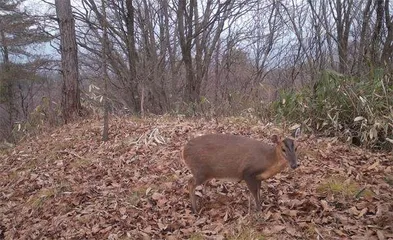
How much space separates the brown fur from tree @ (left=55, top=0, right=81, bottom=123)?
18.4 feet

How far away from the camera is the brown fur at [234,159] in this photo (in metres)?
3.49

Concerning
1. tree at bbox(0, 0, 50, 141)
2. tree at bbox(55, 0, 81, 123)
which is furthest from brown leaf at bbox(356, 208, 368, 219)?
tree at bbox(0, 0, 50, 141)

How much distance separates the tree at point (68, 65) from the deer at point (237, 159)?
221 inches

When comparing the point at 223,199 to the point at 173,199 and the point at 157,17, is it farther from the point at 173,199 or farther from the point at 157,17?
the point at 157,17

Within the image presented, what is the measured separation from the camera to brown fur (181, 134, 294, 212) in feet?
11.4

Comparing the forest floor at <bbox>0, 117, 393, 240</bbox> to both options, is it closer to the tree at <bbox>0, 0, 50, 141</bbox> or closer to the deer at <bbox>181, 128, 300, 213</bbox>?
the deer at <bbox>181, 128, 300, 213</bbox>

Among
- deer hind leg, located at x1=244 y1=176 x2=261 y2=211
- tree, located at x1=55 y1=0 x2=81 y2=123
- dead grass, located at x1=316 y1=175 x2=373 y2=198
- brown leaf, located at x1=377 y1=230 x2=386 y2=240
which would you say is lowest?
brown leaf, located at x1=377 y1=230 x2=386 y2=240

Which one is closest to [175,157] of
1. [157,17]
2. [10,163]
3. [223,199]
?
[223,199]

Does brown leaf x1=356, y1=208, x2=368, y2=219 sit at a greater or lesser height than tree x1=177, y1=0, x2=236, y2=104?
lesser

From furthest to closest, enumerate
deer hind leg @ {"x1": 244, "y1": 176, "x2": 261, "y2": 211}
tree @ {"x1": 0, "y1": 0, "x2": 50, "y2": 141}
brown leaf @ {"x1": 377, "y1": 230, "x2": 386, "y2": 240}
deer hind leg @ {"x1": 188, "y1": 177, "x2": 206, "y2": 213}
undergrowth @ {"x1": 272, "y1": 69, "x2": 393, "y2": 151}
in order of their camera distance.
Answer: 1. tree @ {"x1": 0, "y1": 0, "x2": 50, "y2": 141}
2. undergrowth @ {"x1": 272, "y1": 69, "x2": 393, "y2": 151}
3. deer hind leg @ {"x1": 188, "y1": 177, "x2": 206, "y2": 213}
4. deer hind leg @ {"x1": 244, "y1": 176, "x2": 261, "y2": 211}
5. brown leaf @ {"x1": 377, "y1": 230, "x2": 386, "y2": 240}

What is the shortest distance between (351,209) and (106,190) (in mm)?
2735

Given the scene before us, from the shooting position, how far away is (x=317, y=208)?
3783mm

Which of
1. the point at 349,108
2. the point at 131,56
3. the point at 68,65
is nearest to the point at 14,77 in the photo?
the point at 131,56

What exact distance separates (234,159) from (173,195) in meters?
1.09
